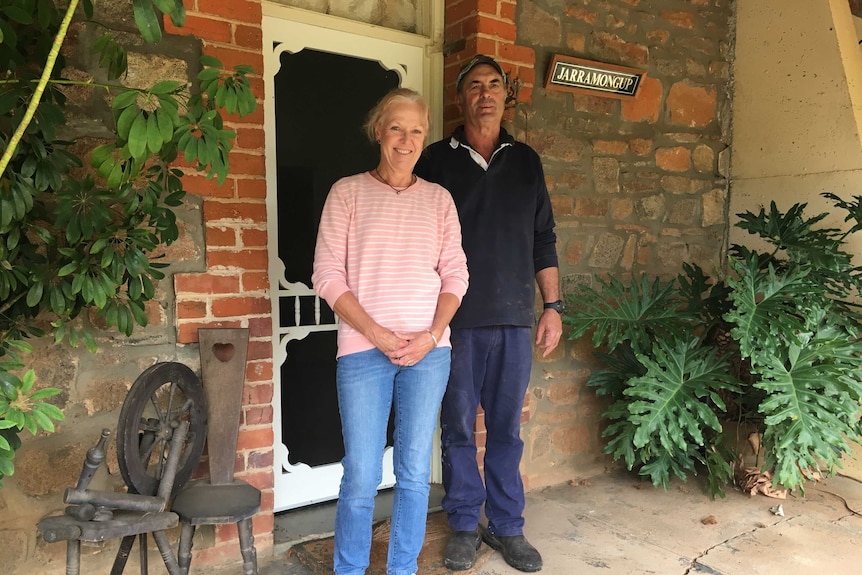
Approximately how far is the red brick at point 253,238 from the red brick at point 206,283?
0.13m

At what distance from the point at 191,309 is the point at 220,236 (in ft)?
0.91

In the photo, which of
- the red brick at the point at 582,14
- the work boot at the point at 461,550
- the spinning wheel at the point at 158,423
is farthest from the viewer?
the red brick at the point at 582,14

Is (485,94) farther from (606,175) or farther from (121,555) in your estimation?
(121,555)

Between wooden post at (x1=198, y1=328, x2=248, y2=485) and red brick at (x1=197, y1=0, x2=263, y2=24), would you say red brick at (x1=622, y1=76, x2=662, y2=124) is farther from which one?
wooden post at (x1=198, y1=328, x2=248, y2=485)

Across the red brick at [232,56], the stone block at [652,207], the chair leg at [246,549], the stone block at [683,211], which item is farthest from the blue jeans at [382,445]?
the stone block at [683,211]

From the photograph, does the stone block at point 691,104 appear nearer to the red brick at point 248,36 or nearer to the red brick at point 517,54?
the red brick at point 517,54

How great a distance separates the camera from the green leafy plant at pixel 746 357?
2.69m

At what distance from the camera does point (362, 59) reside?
280 cm

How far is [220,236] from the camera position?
7.19ft

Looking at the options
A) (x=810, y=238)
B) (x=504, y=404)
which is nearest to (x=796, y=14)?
(x=810, y=238)

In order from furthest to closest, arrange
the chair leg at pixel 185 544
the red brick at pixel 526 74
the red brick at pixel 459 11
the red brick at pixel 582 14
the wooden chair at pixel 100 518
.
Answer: the red brick at pixel 582 14
the red brick at pixel 526 74
the red brick at pixel 459 11
the chair leg at pixel 185 544
the wooden chair at pixel 100 518

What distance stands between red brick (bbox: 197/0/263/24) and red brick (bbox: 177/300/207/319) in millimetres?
1001

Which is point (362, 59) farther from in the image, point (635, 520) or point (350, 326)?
point (635, 520)

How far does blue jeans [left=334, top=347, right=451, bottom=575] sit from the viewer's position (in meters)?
1.94
